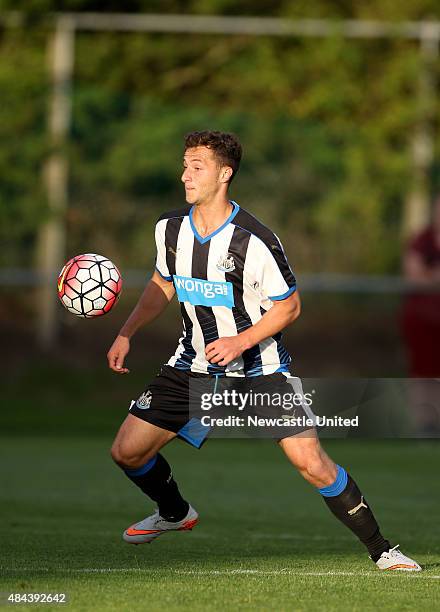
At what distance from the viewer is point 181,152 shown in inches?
720

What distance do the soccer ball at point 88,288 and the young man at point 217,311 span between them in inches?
8.7

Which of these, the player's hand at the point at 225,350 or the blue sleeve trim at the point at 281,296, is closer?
the player's hand at the point at 225,350

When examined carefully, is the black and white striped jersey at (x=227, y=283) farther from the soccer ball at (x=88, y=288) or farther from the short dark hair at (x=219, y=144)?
the soccer ball at (x=88, y=288)

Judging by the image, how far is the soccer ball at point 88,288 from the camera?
7.32 m

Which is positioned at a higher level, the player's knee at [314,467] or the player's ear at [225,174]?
the player's ear at [225,174]

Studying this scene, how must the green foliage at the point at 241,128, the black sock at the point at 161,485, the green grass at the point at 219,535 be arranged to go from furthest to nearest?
the green foliage at the point at 241,128
the black sock at the point at 161,485
the green grass at the point at 219,535

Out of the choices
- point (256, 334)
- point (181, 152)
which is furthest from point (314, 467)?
point (181, 152)

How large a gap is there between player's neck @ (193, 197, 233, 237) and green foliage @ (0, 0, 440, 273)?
10.6 m

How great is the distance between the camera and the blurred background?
1761 centimetres

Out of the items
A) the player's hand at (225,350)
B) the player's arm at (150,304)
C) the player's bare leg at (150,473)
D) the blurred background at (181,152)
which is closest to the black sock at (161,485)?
the player's bare leg at (150,473)

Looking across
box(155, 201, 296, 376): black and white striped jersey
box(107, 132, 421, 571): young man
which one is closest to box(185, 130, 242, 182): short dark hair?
box(107, 132, 421, 571): young man

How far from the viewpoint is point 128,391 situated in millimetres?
18047

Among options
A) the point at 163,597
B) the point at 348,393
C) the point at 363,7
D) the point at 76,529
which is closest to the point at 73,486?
the point at 76,529

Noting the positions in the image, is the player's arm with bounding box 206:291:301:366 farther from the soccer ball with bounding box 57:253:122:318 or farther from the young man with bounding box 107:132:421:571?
the soccer ball with bounding box 57:253:122:318
